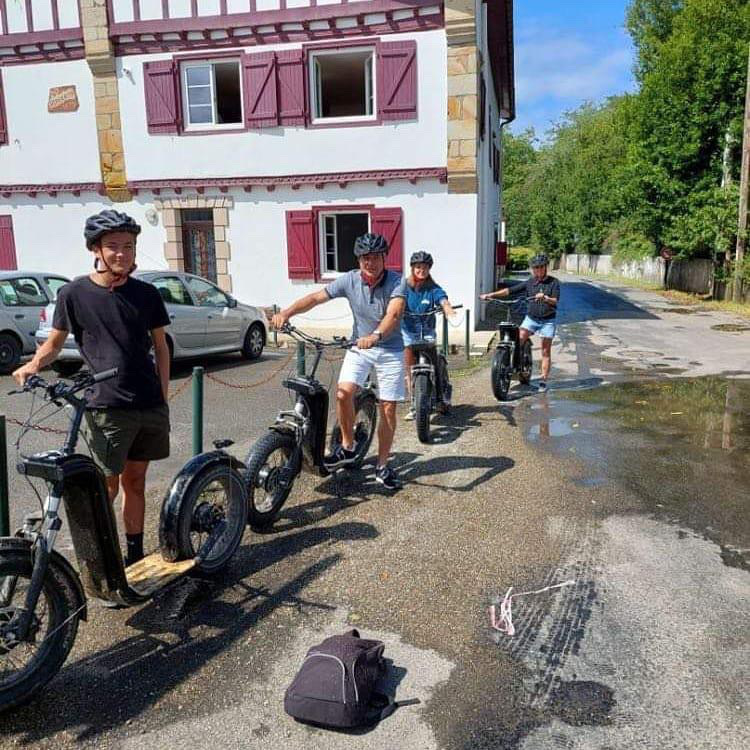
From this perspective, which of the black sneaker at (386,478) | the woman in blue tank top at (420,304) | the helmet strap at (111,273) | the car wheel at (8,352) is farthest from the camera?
the car wheel at (8,352)

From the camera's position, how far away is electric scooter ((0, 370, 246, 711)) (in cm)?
274

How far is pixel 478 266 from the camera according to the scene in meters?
15.6

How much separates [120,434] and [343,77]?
54.0 ft

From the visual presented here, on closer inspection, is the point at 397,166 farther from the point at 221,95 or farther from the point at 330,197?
the point at 221,95

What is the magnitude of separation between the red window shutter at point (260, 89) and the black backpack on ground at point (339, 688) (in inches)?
562

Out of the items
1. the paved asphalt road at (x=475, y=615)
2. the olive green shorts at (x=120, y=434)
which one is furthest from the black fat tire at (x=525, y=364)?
the olive green shorts at (x=120, y=434)

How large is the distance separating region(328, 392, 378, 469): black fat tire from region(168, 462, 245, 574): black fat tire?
148 cm

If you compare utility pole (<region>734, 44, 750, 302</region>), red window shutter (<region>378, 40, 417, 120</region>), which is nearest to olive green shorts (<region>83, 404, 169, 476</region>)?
red window shutter (<region>378, 40, 417, 120</region>)

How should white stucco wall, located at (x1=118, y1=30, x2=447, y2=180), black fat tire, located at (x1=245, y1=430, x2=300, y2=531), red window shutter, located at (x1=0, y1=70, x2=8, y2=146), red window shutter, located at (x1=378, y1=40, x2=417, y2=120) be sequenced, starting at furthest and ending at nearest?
red window shutter, located at (x1=0, y1=70, x2=8, y2=146) → white stucco wall, located at (x1=118, y1=30, x2=447, y2=180) → red window shutter, located at (x1=378, y1=40, x2=417, y2=120) → black fat tire, located at (x1=245, y1=430, x2=300, y2=531)

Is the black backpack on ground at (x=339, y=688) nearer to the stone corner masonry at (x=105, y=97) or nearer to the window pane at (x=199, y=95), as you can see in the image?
the window pane at (x=199, y=95)

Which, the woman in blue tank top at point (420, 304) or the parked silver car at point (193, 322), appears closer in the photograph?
the woman in blue tank top at point (420, 304)

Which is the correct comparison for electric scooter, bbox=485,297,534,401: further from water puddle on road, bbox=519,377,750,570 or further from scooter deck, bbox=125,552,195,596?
scooter deck, bbox=125,552,195,596

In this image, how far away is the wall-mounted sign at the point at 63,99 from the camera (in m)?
16.0

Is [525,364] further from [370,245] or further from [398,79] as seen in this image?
[398,79]
